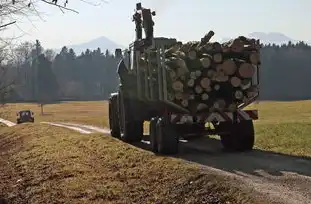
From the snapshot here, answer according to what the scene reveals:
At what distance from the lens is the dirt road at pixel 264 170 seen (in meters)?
8.58

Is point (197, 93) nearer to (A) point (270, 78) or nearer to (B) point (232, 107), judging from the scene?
(B) point (232, 107)

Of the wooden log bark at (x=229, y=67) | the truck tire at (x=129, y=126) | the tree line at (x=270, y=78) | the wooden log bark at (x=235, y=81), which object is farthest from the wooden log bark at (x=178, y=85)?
the tree line at (x=270, y=78)

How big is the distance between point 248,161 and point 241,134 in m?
2.04


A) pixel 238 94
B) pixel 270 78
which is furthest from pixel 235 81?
pixel 270 78

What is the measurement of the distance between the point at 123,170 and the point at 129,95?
15.2 ft

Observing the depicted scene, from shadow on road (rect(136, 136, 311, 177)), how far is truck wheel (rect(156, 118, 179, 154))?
10.5 inches

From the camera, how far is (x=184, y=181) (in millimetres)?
9953

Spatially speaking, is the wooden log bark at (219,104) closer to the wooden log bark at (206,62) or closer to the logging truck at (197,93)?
the logging truck at (197,93)

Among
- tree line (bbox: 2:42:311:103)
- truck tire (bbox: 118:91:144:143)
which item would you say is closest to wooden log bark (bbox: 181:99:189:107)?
truck tire (bbox: 118:91:144:143)

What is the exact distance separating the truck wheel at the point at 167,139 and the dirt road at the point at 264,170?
284mm

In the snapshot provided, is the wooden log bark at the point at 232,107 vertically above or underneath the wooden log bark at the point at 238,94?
underneath

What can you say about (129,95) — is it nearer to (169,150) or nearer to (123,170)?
(169,150)

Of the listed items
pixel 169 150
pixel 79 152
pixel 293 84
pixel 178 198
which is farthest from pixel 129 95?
pixel 293 84

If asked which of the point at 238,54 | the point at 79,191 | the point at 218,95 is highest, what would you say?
the point at 238,54
